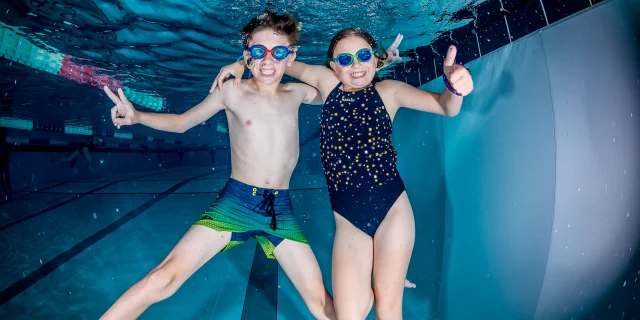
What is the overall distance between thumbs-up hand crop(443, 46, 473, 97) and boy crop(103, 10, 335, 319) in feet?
4.04

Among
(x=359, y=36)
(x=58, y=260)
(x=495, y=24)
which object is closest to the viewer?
(x=359, y=36)

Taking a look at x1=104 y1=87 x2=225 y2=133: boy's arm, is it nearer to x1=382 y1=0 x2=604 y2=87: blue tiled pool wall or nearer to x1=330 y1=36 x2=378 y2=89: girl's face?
x1=330 y1=36 x2=378 y2=89: girl's face

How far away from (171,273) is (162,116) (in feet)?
3.98

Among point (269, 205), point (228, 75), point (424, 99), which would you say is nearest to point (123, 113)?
point (228, 75)

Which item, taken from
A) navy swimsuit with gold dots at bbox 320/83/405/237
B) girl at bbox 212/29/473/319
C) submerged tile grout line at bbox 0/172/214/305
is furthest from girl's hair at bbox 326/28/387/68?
submerged tile grout line at bbox 0/172/214/305

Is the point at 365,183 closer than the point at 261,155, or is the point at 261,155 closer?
the point at 365,183

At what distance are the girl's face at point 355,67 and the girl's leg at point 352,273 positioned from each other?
3.44 feet

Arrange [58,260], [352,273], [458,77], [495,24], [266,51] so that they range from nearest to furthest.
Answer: [458,77] → [352,273] → [266,51] → [495,24] → [58,260]

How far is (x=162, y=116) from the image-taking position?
90.8 inches

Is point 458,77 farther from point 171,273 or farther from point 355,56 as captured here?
point 171,273

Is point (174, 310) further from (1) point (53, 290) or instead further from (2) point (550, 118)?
(2) point (550, 118)

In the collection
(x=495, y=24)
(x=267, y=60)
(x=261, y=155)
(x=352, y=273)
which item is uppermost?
(x=495, y=24)

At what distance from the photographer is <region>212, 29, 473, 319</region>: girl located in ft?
6.54

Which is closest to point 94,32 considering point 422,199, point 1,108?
point 422,199
